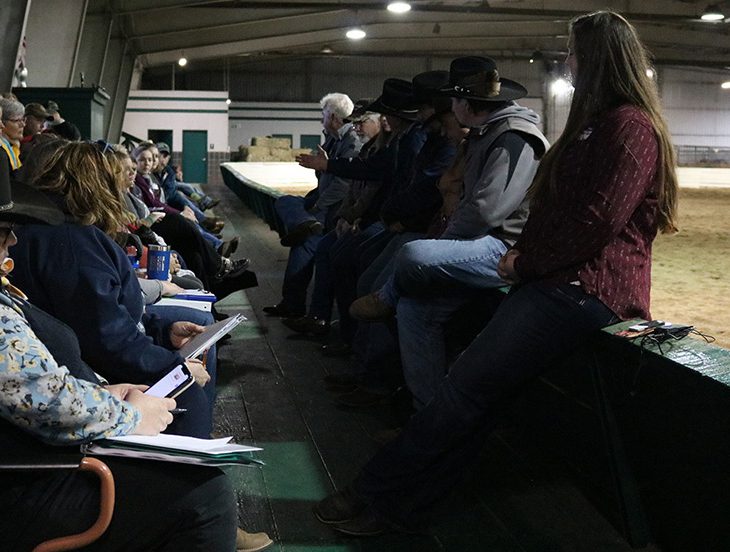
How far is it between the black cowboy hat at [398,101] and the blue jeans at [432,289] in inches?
57.5

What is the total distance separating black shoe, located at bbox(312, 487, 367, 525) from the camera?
2.81 metres

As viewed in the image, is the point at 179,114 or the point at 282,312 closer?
the point at 282,312

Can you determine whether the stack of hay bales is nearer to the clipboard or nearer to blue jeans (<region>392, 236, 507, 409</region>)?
blue jeans (<region>392, 236, 507, 409</region>)

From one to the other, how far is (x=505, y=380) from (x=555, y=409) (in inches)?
35.0

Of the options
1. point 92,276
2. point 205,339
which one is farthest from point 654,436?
point 92,276

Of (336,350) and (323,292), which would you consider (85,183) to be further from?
(323,292)

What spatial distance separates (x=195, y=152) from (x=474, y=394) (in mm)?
30908

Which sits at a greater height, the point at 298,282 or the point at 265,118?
the point at 265,118

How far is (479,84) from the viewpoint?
329 cm

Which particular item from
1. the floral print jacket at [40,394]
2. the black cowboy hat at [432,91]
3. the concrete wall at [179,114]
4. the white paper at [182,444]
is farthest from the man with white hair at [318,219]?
the concrete wall at [179,114]

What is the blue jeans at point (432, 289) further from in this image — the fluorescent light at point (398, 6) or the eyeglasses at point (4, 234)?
the fluorescent light at point (398, 6)

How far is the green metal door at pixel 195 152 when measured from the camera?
3228 centimetres

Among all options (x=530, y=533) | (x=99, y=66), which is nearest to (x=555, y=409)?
(x=530, y=533)

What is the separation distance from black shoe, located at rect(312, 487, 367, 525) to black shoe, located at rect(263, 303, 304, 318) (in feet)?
11.1
